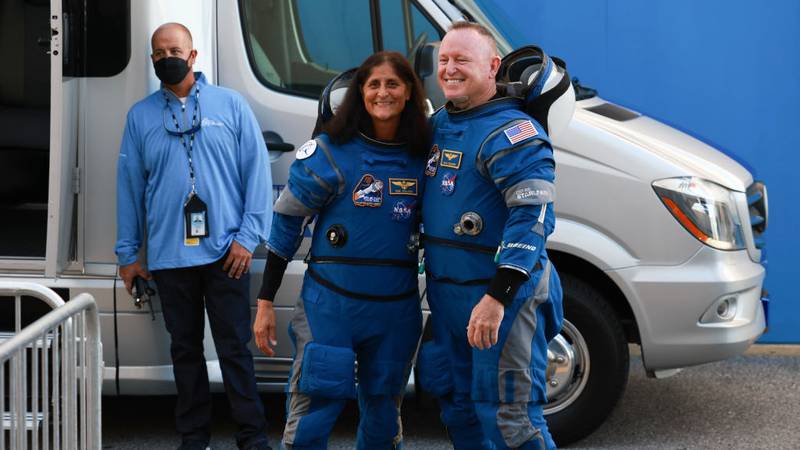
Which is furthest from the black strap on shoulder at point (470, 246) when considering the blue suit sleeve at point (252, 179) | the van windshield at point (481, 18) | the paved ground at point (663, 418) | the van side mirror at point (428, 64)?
the paved ground at point (663, 418)

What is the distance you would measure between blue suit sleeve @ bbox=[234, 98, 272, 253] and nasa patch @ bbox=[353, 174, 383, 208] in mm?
1243

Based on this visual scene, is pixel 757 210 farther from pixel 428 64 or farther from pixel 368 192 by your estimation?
pixel 368 192

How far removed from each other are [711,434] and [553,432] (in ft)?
2.91

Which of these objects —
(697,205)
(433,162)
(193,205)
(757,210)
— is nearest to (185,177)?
(193,205)

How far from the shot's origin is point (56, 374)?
143 inches

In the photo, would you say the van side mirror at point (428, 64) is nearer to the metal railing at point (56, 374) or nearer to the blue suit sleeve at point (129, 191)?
the blue suit sleeve at point (129, 191)

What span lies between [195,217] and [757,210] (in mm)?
2601

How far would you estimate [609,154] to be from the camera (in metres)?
5.72

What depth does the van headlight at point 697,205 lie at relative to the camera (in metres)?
5.71

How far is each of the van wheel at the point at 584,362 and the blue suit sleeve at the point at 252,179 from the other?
135 centimetres

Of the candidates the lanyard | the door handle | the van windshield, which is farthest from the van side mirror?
the lanyard

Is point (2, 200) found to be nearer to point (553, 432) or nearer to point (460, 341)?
point (553, 432)

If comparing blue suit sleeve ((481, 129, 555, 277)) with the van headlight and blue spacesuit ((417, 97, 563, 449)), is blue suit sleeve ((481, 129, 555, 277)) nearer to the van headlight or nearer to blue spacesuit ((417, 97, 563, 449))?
blue spacesuit ((417, 97, 563, 449))

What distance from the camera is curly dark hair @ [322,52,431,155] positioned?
434cm
